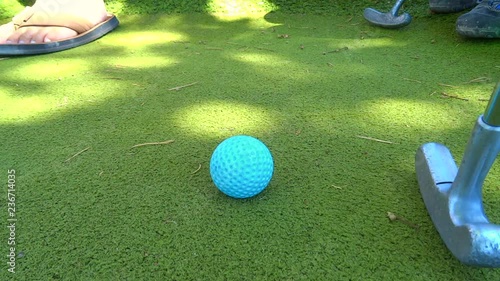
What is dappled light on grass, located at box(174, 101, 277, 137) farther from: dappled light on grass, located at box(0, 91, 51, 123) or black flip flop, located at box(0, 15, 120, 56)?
black flip flop, located at box(0, 15, 120, 56)

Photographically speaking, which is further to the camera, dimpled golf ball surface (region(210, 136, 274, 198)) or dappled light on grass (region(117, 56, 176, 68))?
dappled light on grass (region(117, 56, 176, 68))

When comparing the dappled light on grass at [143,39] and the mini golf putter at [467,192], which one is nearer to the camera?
the mini golf putter at [467,192]

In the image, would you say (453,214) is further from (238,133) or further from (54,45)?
(54,45)

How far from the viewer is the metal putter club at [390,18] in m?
2.31

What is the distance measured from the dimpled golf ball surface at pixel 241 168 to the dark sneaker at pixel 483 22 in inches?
62.0

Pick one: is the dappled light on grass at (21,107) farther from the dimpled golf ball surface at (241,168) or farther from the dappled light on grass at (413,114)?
the dappled light on grass at (413,114)

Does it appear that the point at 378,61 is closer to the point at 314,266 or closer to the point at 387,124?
the point at 387,124

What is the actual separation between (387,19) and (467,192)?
1782 millimetres

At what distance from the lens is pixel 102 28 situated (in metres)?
2.46

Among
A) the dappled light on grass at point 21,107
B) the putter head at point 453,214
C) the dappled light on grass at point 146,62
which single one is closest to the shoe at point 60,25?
the dappled light on grass at point 146,62

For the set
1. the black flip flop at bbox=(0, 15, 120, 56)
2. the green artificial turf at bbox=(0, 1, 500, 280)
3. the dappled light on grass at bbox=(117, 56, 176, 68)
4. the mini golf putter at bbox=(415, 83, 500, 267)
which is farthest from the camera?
the black flip flop at bbox=(0, 15, 120, 56)

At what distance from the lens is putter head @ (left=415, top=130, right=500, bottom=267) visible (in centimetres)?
74

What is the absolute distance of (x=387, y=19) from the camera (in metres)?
2.36

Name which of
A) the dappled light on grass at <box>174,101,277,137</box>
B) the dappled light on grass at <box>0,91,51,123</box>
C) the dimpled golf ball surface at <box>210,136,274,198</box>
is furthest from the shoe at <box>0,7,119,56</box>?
the dimpled golf ball surface at <box>210,136,274,198</box>
